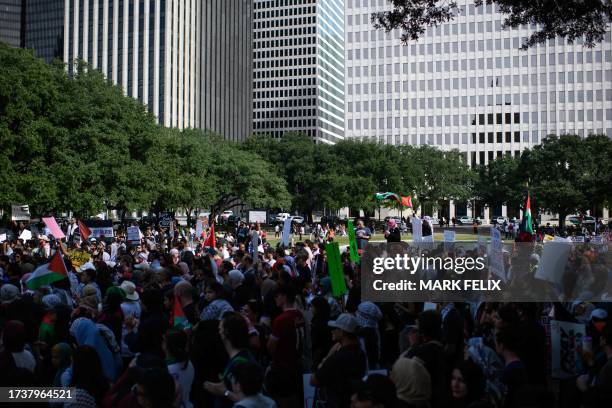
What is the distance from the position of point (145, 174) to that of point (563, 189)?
40.4 meters

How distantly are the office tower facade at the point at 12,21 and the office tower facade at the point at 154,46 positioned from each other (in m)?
3.60

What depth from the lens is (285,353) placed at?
662cm

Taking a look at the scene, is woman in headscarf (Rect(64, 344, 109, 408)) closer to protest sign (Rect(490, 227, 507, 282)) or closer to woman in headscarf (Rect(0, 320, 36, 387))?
woman in headscarf (Rect(0, 320, 36, 387))

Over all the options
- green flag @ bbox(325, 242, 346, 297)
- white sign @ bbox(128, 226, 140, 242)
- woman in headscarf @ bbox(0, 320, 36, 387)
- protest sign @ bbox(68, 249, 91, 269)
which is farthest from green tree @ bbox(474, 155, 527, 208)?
woman in headscarf @ bbox(0, 320, 36, 387)

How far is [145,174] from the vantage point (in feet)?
135

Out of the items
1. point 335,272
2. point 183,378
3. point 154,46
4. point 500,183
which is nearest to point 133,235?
point 335,272

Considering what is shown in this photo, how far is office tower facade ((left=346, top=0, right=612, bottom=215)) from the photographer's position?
111938 millimetres

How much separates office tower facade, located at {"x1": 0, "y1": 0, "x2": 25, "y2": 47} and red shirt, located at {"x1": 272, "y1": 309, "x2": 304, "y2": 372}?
494 feet

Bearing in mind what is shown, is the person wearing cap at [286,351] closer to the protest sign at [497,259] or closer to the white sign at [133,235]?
the protest sign at [497,259]

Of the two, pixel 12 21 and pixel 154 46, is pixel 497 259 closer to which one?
pixel 154 46

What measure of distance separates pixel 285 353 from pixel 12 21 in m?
154

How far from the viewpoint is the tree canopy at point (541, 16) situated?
36.9 ft

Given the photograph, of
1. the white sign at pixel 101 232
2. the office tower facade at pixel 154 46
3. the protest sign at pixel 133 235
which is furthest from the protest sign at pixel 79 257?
the office tower facade at pixel 154 46

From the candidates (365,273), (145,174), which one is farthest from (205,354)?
(145,174)
